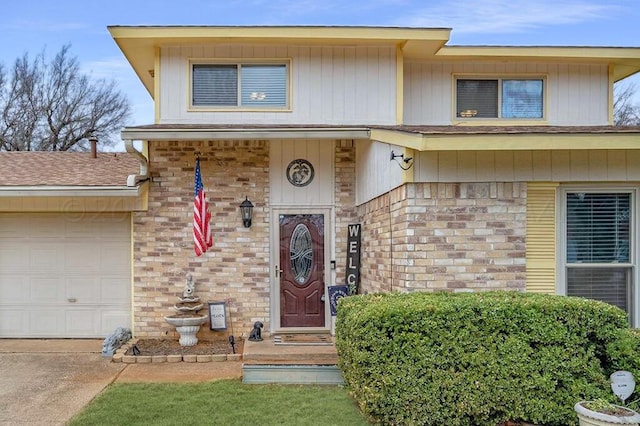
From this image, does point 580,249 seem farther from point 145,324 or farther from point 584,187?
point 145,324

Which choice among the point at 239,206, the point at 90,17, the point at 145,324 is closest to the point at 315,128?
the point at 239,206

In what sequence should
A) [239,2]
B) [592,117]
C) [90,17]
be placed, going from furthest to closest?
[90,17] → [239,2] → [592,117]

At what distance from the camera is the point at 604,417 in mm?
4621

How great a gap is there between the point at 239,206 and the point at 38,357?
12.0 feet

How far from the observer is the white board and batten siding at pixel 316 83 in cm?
923

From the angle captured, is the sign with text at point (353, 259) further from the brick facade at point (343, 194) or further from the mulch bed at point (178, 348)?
the mulch bed at point (178, 348)

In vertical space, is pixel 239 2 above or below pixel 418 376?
above

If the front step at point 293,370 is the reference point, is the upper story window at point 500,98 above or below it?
above

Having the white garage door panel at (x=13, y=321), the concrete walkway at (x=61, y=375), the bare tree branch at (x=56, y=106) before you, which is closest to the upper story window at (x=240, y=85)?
the concrete walkway at (x=61, y=375)

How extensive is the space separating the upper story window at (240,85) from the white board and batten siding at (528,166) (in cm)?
384

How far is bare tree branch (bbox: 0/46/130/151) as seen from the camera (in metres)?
26.9

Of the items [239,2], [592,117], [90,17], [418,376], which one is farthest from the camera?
[90,17]

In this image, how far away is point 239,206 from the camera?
927cm

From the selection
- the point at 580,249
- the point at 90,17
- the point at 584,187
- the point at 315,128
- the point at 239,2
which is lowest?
the point at 580,249
